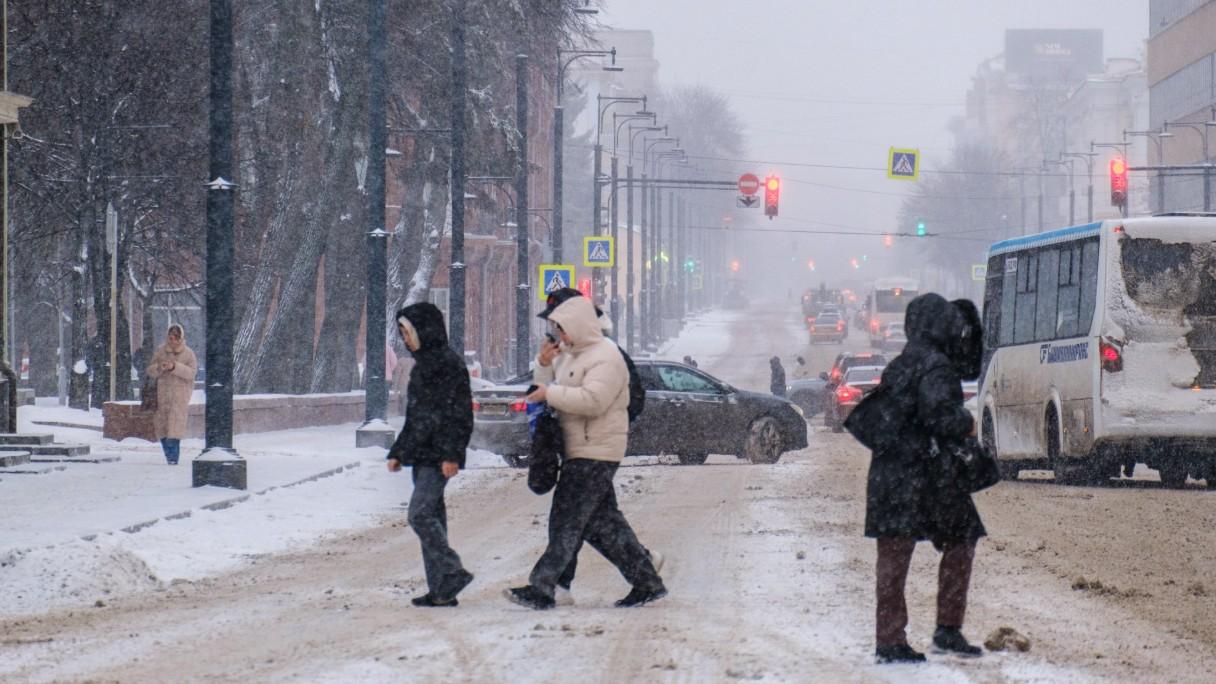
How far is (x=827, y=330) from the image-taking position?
9862 cm

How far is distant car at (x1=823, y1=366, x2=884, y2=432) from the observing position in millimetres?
39562

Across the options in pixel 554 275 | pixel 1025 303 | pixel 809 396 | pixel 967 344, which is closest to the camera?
pixel 967 344

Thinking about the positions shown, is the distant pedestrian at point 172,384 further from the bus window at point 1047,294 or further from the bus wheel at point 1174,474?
the bus wheel at point 1174,474

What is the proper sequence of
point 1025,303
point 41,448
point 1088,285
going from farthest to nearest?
point 41,448
point 1025,303
point 1088,285

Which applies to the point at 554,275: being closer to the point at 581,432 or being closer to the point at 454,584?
the point at 454,584

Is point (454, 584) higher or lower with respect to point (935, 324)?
lower

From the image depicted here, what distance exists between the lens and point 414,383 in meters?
11.2

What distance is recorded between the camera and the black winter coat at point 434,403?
11.1 metres

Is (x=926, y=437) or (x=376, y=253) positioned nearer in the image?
(x=926, y=437)

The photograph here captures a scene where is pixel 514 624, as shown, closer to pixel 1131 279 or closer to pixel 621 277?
pixel 1131 279

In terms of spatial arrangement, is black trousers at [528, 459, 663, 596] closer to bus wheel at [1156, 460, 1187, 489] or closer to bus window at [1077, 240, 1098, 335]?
bus window at [1077, 240, 1098, 335]

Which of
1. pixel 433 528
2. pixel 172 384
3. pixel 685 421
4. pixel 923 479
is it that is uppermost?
pixel 923 479

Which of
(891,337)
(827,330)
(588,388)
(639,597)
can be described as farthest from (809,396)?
(827,330)

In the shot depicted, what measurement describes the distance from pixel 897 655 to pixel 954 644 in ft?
1.10
